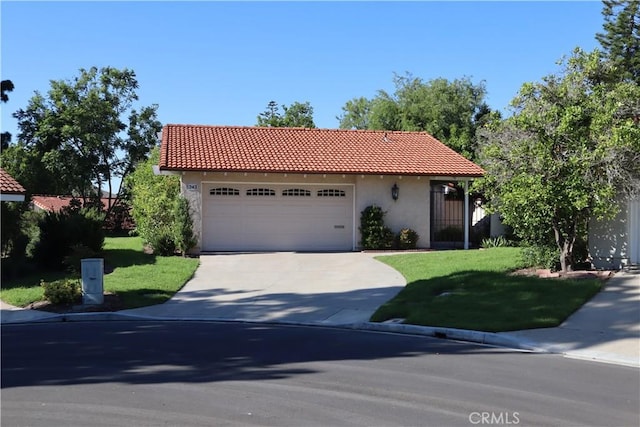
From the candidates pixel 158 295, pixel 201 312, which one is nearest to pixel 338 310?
pixel 201 312

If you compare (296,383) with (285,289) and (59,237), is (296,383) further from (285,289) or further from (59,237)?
(59,237)

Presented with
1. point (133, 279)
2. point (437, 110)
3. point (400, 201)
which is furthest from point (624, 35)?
point (133, 279)

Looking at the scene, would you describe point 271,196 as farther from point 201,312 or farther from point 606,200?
point 606,200

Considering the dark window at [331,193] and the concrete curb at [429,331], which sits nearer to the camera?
the concrete curb at [429,331]

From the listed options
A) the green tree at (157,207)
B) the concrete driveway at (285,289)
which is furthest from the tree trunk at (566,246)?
the green tree at (157,207)

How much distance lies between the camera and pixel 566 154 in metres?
13.2

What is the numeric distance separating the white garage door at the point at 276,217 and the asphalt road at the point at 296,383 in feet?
38.0

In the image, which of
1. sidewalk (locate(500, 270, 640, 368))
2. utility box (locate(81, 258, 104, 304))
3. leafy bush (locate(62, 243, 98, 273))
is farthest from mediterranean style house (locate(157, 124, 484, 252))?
sidewalk (locate(500, 270, 640, 368))

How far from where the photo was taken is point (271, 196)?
2166 centimetres

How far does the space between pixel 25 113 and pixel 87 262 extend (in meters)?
32.9

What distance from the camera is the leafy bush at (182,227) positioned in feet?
65.0

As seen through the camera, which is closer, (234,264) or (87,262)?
(87,262)

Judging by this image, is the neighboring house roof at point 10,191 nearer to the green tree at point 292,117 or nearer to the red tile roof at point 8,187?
the red tile roof at point 8,187

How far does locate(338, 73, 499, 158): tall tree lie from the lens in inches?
1558
